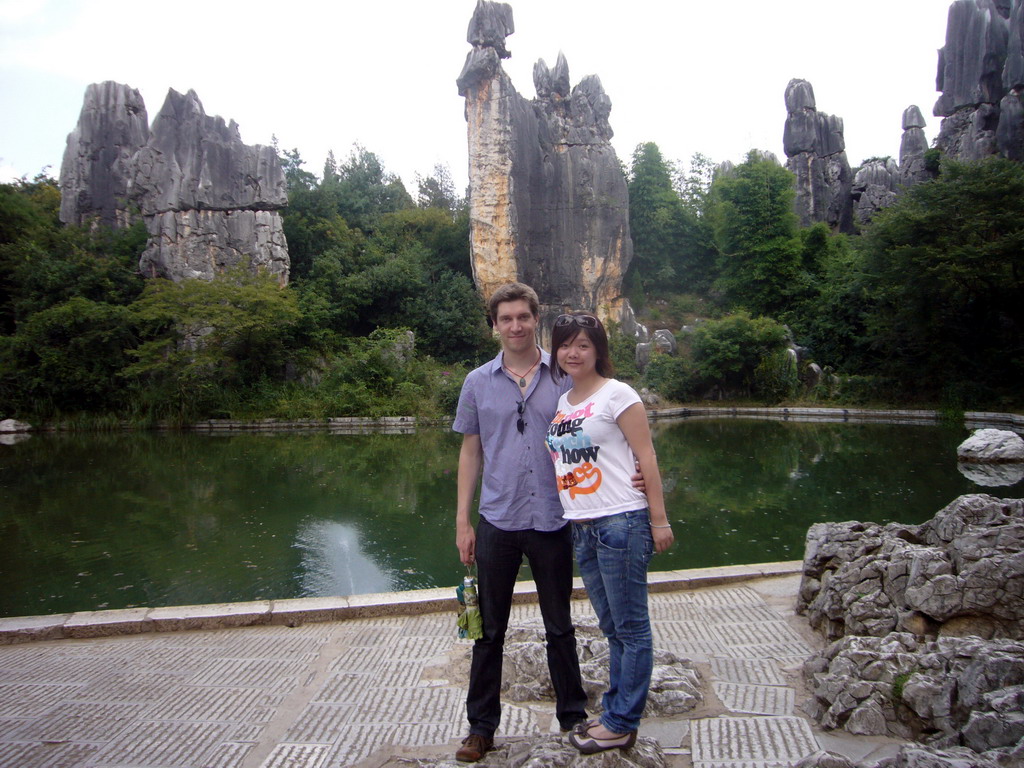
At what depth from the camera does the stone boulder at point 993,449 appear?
10.2 meters

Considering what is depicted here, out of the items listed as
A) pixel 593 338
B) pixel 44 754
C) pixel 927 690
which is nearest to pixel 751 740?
pixel 927 690

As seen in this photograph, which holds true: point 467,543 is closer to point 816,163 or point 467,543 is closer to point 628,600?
point 628,600

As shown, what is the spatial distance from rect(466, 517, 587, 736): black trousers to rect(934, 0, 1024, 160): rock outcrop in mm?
24545

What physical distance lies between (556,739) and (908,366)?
19827 mm

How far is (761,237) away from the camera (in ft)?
88.2

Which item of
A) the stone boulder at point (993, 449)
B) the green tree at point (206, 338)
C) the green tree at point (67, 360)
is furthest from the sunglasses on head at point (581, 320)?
the green tree at point (67, 360)

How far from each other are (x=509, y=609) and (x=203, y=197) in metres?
23.3

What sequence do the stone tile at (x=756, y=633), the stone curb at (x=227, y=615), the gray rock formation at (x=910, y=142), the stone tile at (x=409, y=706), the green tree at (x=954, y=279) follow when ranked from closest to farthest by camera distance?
1. the stone tile at (x=409, y=706)
2. the stone tile at (x=756, y=633)
3. the stone curb at (x=227, y=615)
4. the green tree at (x=954, y=279)
5. the gray rock formation at (x=910, y=142)

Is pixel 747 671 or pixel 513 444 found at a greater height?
pixel 513 444

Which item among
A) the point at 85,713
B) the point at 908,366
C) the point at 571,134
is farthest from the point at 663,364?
the point at 85,713

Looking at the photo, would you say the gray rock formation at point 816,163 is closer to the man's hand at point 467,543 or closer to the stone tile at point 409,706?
the stone tile at point 409,706

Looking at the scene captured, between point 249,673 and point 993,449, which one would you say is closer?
point 249,673

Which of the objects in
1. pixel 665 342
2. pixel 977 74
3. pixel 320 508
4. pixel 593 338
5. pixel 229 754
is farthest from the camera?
pixel 665 342

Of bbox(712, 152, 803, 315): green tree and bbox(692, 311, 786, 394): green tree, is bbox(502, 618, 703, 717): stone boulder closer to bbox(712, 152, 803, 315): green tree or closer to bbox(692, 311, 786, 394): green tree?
bbox(692, 311, 786, 394): green tree
